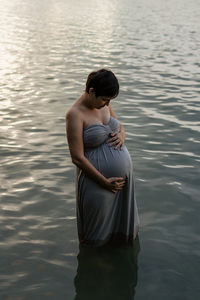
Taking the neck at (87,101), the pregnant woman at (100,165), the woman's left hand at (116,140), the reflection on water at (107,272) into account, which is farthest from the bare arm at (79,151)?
the reflection on water at (107,272)

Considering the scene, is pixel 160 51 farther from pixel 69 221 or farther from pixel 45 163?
pixel 69 221

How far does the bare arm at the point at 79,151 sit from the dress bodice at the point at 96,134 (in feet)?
0.27

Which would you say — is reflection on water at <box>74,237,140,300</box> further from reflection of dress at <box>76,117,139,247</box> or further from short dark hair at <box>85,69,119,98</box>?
short dark hair at <box>85,69,119,98</box>

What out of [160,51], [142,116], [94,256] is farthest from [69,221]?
[160,51]

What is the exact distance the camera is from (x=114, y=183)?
4852 mm

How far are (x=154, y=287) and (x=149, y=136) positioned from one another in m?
5.14

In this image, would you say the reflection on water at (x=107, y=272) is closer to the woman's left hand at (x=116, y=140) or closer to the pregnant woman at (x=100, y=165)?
the pregnant woman at (x=100, y=165)

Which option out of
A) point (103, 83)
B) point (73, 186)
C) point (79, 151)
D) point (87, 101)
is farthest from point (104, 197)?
point (73, 186)

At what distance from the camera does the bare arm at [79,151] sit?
458cm

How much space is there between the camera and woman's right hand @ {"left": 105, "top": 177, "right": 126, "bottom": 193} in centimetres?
483

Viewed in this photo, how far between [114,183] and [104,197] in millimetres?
204

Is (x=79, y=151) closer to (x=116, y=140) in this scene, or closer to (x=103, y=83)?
(x=116, y=140)

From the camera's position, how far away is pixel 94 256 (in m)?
5.36

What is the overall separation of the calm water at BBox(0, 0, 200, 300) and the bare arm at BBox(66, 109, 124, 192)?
1017 mm
